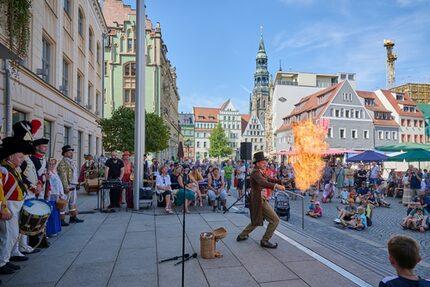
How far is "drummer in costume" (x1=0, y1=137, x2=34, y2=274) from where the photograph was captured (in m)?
4.63

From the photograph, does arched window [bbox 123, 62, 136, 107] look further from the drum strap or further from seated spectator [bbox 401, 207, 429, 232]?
the drum strap

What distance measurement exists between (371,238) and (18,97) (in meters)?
12.5

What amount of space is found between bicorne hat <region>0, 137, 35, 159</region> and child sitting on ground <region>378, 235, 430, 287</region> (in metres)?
5.33

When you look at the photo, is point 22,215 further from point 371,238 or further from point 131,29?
point 131,29

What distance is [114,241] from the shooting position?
22.3 feet

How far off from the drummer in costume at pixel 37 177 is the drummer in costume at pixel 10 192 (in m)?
0.39

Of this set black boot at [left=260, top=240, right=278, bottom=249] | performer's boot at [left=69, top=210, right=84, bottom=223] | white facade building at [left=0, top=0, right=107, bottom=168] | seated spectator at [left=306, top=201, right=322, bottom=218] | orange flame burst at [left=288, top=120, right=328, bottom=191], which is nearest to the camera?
black boot at [left=260, top=240, right=278, bottom=249]

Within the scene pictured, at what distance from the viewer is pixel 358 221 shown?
9.80 meters

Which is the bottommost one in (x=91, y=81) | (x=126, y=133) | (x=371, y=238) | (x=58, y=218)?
(x=371, y=238)

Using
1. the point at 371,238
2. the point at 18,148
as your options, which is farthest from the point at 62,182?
the point at 371,238

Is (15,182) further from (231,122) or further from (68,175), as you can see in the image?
(231,122)

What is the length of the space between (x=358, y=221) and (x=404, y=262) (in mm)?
8026

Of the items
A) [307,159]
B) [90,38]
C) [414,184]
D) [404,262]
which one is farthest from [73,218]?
[90,38]

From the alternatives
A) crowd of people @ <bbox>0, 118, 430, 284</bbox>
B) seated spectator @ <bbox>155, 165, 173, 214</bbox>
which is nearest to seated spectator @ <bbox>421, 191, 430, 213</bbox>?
crowd of people @ <bbox>0, 118, 430, 284</bbox>
